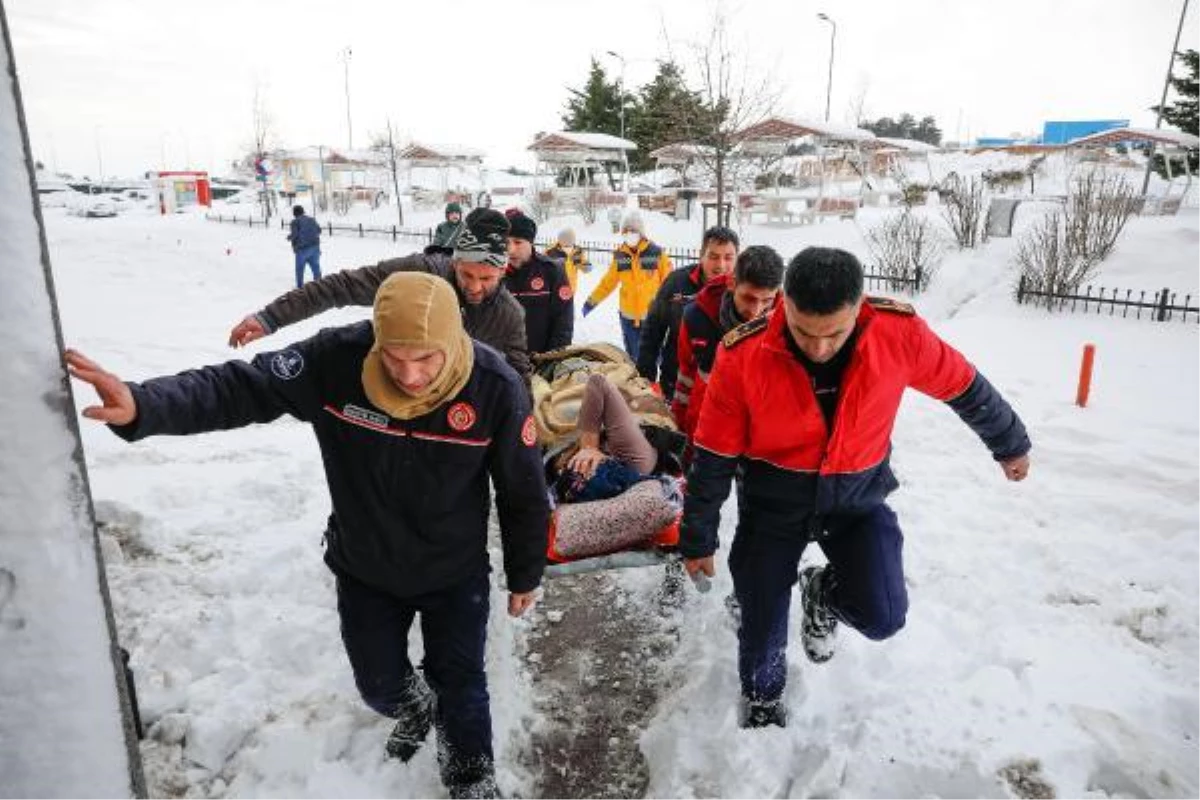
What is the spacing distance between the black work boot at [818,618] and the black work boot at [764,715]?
10.0 inches

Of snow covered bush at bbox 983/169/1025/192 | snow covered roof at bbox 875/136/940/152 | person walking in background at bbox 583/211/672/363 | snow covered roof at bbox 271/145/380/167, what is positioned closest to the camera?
person walking in background at bbox 583/211/672/363

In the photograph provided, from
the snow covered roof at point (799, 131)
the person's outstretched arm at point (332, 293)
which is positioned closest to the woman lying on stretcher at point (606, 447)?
the person's outstretched arm at point (332, 293)

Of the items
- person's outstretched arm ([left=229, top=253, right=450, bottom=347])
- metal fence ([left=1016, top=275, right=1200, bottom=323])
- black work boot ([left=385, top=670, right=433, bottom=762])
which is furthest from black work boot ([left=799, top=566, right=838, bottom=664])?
metal fence ([left=1016, top=275, right=1200, bottom=323])

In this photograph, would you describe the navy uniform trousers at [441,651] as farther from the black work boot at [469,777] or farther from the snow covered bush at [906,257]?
the snow covered bush at [906,257]

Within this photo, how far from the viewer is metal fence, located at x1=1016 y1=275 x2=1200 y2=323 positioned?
9.90 m

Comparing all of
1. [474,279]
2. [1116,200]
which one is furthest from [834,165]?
[474,279]

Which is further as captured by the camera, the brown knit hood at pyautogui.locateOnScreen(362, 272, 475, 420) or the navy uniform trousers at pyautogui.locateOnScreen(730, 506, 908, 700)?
the navy uniform trousers at pyautogui.locateOnScreen(730, 506, 908, 700)

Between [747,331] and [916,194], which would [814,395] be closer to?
[747,331]

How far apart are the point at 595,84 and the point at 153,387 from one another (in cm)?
3782

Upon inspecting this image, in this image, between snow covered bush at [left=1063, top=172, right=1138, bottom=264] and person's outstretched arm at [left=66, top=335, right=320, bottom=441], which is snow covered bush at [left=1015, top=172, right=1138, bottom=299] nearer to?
snow covered bush at [left=1063, top=172, right=1138, bottom=264]

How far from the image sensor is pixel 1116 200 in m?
11.8

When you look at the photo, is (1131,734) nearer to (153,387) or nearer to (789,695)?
(789,695)

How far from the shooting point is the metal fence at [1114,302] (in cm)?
990

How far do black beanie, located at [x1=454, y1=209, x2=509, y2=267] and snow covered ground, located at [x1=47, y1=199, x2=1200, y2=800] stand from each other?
5.51ft
